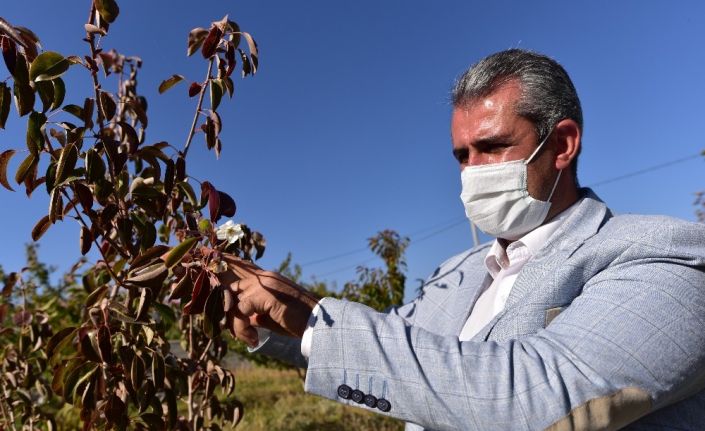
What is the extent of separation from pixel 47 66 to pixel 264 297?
2.02 feet

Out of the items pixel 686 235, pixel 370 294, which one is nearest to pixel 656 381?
pixel 686 235

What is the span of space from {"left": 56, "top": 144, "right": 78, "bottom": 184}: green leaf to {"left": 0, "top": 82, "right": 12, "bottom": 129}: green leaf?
0.13 metres

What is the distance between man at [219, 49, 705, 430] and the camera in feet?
3.83

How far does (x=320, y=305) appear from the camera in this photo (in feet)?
4.27

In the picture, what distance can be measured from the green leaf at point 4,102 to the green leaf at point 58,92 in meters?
0.08

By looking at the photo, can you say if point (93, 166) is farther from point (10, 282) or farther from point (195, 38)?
point (10, 282)

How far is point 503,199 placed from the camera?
6.25ft

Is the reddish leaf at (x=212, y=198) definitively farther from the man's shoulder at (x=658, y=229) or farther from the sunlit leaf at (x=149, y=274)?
the man's shoulder at (x=658, y=229)

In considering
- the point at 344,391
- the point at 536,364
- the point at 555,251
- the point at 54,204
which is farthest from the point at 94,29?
the point at 555,251

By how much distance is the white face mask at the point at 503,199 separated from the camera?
1.89 m

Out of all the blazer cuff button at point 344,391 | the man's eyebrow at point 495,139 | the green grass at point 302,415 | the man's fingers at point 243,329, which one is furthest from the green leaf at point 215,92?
the green grass at point 302,415

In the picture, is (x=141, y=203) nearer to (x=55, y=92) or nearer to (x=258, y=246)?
(x=55, y=92)

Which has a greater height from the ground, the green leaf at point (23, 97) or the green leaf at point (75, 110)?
the green leaf at point (75, 110)

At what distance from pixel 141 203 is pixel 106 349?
34 cm
